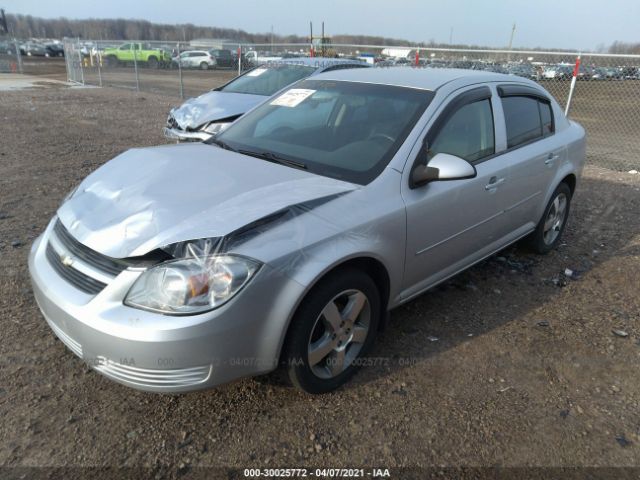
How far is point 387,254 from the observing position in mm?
2742

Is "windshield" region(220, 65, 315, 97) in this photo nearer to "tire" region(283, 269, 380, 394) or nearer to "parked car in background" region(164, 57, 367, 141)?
"parked car in background" region(164, 57, 367, 141)

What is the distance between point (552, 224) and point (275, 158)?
3.02 meters

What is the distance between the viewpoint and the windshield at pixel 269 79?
27.1 ft

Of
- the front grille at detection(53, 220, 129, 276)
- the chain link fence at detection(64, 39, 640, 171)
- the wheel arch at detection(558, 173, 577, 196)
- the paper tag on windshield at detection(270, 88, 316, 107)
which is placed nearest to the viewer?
the front grille at detection(53, 220, 129, 276)

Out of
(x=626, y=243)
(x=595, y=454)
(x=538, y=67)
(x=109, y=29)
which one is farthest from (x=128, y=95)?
(x=109, y=29)

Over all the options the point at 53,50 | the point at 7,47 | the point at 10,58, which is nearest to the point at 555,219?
the point at 10,58

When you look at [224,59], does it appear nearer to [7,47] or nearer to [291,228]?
[7,47]

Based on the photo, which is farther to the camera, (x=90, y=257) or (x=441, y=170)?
(x=441, y=170)

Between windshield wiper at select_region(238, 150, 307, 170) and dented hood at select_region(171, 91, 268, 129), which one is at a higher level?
→ windshield wiper at select_region(238, 150, 307, 170)

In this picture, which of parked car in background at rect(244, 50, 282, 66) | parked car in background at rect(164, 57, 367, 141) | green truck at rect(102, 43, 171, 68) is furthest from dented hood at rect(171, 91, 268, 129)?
green truck at rect(102, 43, 171, 68)

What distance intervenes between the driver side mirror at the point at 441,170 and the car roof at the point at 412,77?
25.3 inches

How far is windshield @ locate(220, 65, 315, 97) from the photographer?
8.26 meters

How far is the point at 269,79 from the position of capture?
8.41 metres

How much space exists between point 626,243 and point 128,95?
15914 millimetres
